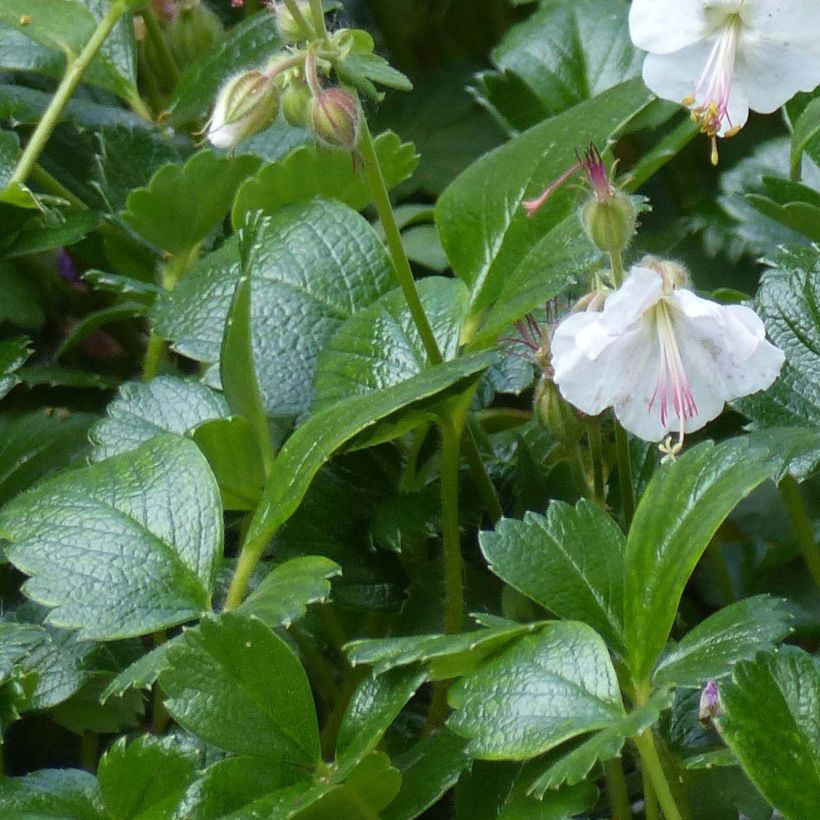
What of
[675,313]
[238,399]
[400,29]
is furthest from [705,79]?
[400,29]

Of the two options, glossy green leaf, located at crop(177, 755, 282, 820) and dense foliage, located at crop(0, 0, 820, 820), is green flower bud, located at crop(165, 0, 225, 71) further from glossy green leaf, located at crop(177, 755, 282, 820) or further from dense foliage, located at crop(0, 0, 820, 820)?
glossy green leaf, located at crop(177, 755, 282, 820)

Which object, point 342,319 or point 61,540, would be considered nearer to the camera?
point 61,540

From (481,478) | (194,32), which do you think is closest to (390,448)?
(481,478)

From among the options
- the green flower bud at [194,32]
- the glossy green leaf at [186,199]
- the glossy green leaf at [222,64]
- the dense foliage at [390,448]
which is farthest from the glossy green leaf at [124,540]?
the green flower bud at [194,32]

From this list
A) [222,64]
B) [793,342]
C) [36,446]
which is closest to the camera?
[793,342]

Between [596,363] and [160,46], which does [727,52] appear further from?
[160,46]

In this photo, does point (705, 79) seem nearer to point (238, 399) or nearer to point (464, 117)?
point (238, 399)

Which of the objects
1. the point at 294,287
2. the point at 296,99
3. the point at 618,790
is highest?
the point at 296,99

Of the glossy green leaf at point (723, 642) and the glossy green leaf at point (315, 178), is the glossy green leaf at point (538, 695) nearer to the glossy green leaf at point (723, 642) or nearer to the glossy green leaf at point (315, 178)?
the glossy green leaf at point (723, 642)
